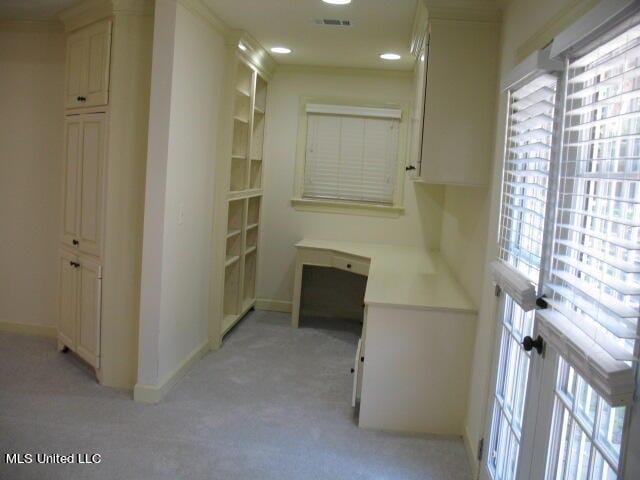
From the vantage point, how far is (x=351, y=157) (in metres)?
5.51

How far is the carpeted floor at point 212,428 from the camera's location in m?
2.72

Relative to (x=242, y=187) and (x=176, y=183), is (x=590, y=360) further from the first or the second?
(x=242, y=187)

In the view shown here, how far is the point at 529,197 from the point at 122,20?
8.29 ft

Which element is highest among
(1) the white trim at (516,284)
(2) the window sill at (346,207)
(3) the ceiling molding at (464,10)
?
(3) the ceiling molding at (464,10)

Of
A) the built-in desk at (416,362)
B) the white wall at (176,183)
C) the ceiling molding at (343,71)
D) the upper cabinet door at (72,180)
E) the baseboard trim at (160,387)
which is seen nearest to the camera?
the built-in desk at (416,362)

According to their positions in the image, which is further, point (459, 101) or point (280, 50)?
point (280, 50)

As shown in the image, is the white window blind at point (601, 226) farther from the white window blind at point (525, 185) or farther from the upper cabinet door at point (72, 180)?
the upper cabinet door at point (72, 180)

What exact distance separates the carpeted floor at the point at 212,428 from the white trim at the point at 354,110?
2396 mm

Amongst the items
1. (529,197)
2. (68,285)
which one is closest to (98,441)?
(68,285)

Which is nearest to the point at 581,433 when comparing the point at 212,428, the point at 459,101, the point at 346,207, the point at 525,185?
the point at 525,185

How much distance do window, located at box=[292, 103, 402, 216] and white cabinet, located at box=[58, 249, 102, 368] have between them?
7.66 ft

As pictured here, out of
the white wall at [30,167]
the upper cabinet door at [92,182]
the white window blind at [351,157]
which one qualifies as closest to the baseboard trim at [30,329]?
the white wall at [30,167]

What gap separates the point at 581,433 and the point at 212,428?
208 cm

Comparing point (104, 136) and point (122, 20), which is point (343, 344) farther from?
point (122, 20)
